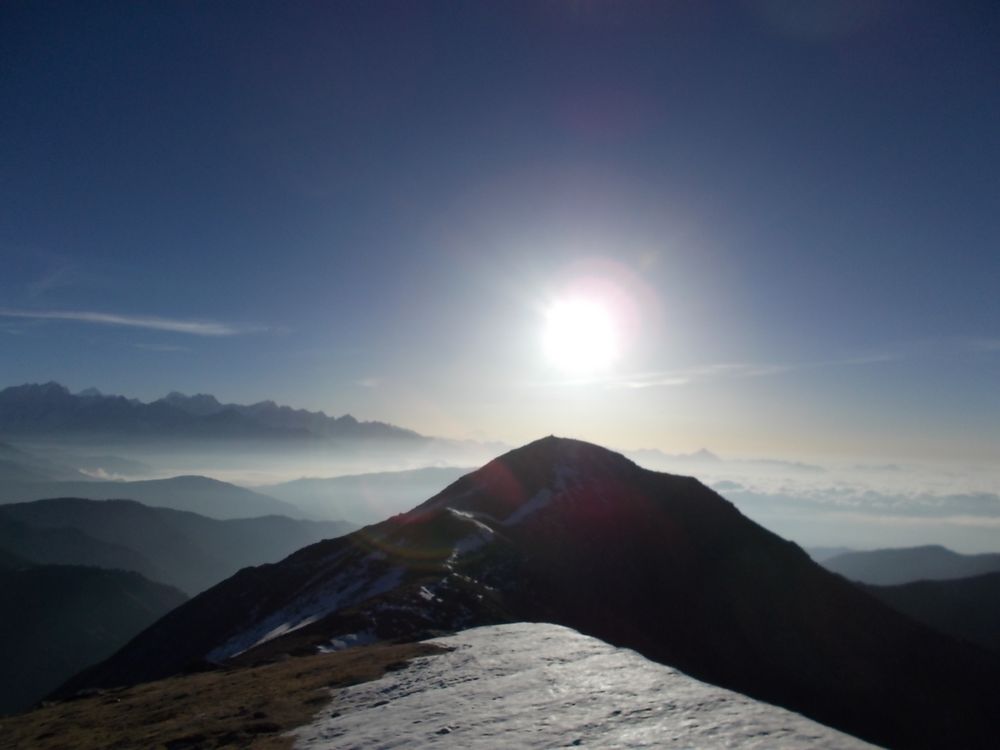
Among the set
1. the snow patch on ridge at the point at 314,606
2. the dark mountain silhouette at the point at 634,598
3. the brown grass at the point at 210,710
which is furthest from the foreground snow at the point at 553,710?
the snow patch on ridge at the point at 314,606

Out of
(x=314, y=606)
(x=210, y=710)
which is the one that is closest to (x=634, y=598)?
(x=314, y=606)

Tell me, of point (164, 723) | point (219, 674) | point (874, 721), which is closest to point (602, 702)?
point (164, 723)

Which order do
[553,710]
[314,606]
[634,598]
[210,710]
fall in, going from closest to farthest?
[553,710]
[210,710]
[314,606]
[634,598]

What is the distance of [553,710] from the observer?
18.4 m

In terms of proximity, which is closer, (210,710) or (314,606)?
(210,710)

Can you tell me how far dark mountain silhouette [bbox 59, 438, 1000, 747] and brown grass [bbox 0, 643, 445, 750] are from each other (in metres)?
22.3

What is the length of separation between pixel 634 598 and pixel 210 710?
7946cm

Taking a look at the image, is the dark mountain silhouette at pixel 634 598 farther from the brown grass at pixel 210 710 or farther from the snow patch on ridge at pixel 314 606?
the brown grass at pixel 210 710

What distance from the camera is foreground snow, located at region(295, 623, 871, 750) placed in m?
15.0

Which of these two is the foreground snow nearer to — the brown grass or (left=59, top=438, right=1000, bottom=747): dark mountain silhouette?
the brown grass

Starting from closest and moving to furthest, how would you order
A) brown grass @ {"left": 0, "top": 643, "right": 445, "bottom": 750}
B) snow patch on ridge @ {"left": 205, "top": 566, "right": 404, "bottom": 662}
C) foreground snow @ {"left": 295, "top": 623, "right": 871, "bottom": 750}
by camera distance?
1. foreground snow @ {"left": 295, "top": 623, "right": 871, "bottom": 750}
2. brown grass @ {"left": 0, "top": 643, "right": 445, "bottom": 750}
3. snow patch on ridge @ {"left": 205, "top": 566, "right": 404, "bottom": 662}

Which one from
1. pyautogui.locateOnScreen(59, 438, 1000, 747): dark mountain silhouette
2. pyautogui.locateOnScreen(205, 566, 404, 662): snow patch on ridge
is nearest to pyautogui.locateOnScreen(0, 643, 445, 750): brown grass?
pyautogui.locateOnScreen(59, 438, 1000, 747): dark mountain silhouette

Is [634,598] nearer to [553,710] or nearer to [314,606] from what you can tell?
[314,606]

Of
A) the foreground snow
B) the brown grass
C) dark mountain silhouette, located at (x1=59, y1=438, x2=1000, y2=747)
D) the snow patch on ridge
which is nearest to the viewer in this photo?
the foreground snow
